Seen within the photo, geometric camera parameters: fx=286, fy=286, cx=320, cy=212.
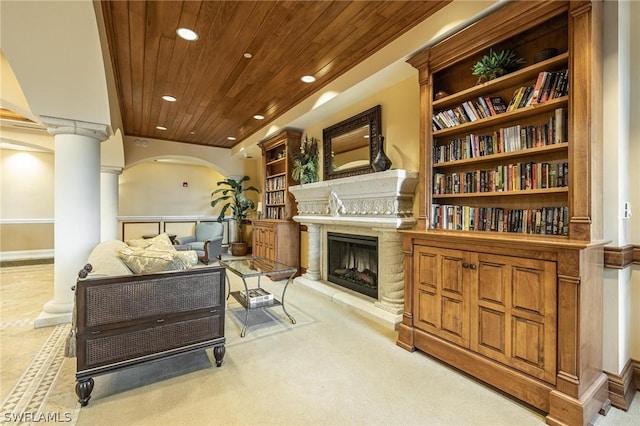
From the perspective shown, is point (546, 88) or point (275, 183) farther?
point (275, 183)

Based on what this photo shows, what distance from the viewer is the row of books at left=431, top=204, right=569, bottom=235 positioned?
77.0 inches

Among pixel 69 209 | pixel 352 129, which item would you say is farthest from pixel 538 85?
pixel 69 209

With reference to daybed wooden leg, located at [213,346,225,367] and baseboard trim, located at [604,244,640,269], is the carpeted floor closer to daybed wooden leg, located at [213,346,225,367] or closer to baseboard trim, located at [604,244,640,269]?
daybed wooden leg, located at [213,346,225,367]

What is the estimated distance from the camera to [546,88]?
191 cm

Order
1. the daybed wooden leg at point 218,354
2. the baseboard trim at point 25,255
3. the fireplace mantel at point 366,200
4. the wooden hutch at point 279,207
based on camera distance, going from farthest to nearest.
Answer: the baseboard trim at point 25,255 → the wooden hutch at point 279,207 → the fireplace mantel at point 366,200 → the daybed wooden leg at point 218,354

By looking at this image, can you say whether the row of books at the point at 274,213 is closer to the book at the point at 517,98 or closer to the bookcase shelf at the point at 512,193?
the bookcase shelf at the point at 512,193

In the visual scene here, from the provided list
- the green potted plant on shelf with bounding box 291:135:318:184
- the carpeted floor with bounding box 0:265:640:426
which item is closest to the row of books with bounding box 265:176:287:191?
the green potted plant on shelf with bounding box 291:135:318:184

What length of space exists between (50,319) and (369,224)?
11.8 feet

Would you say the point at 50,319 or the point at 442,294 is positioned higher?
the point at 442,294

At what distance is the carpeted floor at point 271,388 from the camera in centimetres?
168

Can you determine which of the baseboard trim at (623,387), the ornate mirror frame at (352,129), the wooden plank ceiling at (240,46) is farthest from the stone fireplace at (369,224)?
the baseboard trim at (623,387)

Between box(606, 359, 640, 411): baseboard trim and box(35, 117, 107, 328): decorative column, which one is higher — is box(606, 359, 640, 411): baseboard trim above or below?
below

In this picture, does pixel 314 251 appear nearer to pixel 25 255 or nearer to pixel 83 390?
pixel 83 390

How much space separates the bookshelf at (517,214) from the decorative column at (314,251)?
226 cm
